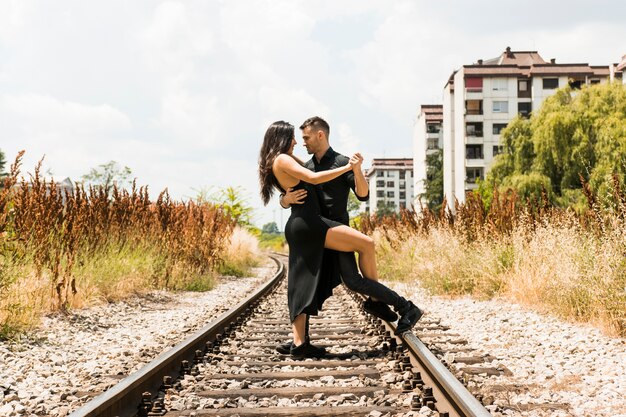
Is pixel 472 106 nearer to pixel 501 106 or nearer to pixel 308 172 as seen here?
pixel 501 106

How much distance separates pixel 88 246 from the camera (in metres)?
9.35

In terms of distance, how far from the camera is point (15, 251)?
6.65m

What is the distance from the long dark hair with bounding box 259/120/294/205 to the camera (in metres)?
5.07

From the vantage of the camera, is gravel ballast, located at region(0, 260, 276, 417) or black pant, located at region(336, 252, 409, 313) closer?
gravel ballast, located at region(0, 260, 276, 417)

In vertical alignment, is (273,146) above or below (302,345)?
above

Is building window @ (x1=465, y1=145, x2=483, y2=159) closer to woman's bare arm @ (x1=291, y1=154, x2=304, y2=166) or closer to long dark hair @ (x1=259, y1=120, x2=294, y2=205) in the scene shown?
woman's bare arm @ (x1=291, y1=154, x2=304, y2=166)

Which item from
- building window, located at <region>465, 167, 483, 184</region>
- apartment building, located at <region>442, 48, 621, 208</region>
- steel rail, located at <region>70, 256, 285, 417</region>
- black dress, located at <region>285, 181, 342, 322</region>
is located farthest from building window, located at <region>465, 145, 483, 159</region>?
black dress, located at <region>285, 181, 342, 322</region>

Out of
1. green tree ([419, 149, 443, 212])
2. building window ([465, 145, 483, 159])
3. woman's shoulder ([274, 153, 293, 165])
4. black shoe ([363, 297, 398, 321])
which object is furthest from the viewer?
green tree ([419, 149, 443, 212])

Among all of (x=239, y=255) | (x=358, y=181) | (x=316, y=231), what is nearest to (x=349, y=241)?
(x=316, y=231)

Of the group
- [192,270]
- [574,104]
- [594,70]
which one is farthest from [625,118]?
[594,70]

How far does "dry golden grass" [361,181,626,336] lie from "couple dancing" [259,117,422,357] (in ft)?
7.62

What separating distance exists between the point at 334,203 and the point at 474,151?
7102 centimetres

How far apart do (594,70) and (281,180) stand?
248 ft

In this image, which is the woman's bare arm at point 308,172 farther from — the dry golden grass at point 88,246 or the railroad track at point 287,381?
the dry golden grass at point 88,246
